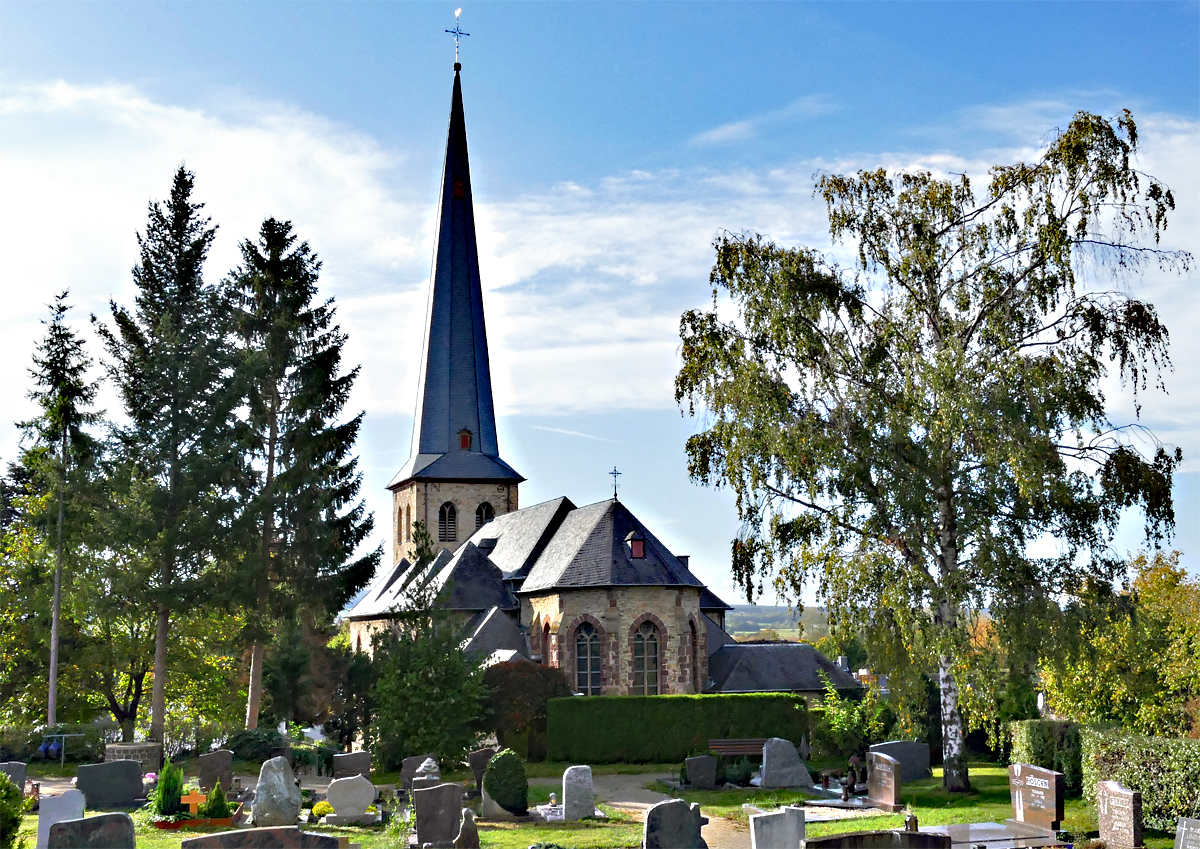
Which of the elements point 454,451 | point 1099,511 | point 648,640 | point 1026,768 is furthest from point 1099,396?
point 454,451

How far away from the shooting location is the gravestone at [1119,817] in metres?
15.7

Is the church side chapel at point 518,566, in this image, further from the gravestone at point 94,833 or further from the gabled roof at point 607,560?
A: the gravestone at point 94,833

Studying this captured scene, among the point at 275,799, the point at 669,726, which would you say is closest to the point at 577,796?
the point at 275,799

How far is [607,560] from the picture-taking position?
40.5 m

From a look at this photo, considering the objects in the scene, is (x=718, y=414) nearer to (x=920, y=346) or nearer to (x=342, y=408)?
(x=920, y=346)

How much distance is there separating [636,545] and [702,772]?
15845 millimetres

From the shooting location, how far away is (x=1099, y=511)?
899 inches

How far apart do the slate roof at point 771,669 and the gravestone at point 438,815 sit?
23697mm

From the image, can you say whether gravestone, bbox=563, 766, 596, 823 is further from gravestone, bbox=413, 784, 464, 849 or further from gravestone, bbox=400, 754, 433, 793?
gravestone, bbox=413, 784, 464, 849

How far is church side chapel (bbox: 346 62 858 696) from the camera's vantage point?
4000cm

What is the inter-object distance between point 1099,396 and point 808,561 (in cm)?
683

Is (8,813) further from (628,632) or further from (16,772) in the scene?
(628,632)

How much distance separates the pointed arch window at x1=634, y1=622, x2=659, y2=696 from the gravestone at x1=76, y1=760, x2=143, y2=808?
21058 mm

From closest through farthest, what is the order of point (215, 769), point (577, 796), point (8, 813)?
point (8, 813)
point (577, 796)
point (215, 769)
